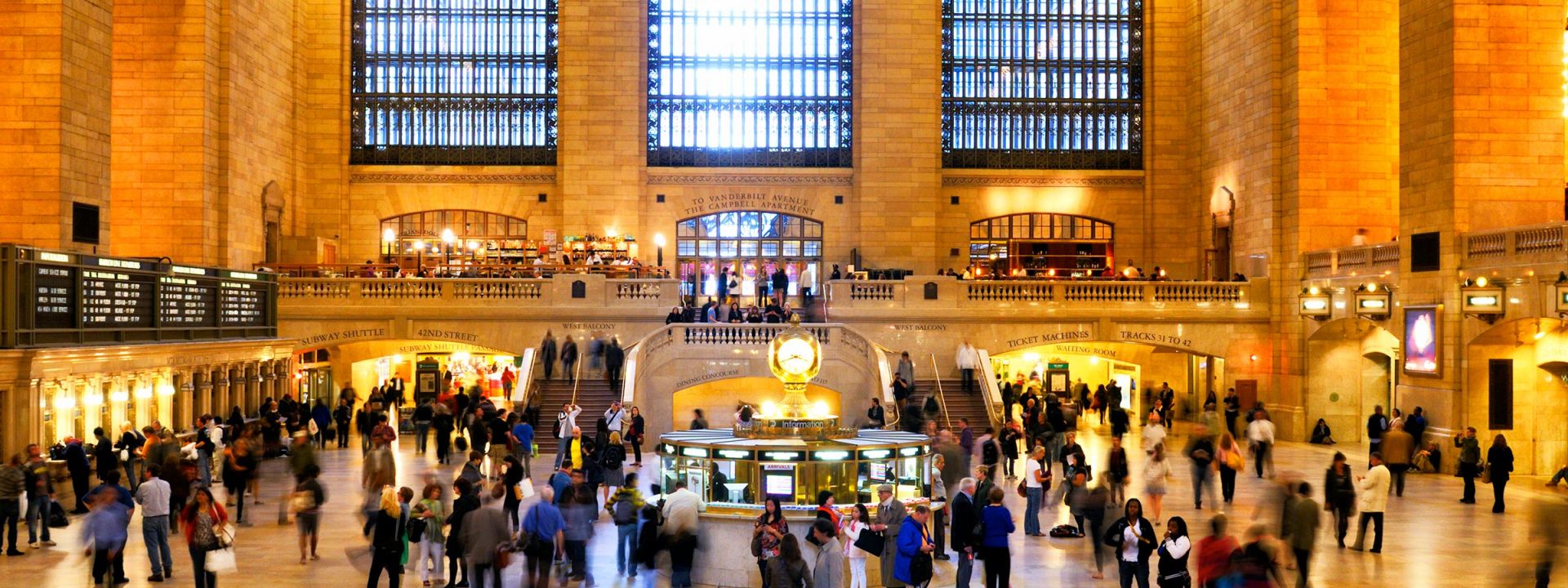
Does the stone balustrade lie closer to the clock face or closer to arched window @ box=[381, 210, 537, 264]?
arched window @ box=[381, 210, 537, 264]

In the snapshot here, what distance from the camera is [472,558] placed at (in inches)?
478

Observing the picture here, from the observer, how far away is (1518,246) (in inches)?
925

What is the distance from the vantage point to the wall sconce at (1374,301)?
27516mm

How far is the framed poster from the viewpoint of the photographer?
25.5 meters

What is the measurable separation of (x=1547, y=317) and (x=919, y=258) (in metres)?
19.5

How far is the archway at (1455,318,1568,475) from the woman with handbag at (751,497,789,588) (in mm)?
17281

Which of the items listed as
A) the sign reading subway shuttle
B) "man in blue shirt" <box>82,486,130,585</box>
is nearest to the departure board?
the sign reading subway shuttle

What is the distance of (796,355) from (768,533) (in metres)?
2.65

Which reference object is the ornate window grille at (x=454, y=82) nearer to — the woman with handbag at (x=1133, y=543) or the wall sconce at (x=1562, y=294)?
the wall sconce at (x=1562, y=294)

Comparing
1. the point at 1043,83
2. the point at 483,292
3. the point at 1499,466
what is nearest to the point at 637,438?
the point at 483,292

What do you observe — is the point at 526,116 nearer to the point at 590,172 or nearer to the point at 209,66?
the point at 590,172

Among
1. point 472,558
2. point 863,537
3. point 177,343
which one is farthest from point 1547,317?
point 177,343

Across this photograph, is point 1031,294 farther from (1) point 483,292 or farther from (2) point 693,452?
(2) point 693,452

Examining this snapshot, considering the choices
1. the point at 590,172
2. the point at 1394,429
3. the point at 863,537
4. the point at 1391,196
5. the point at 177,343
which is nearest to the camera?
the point at 863,537
